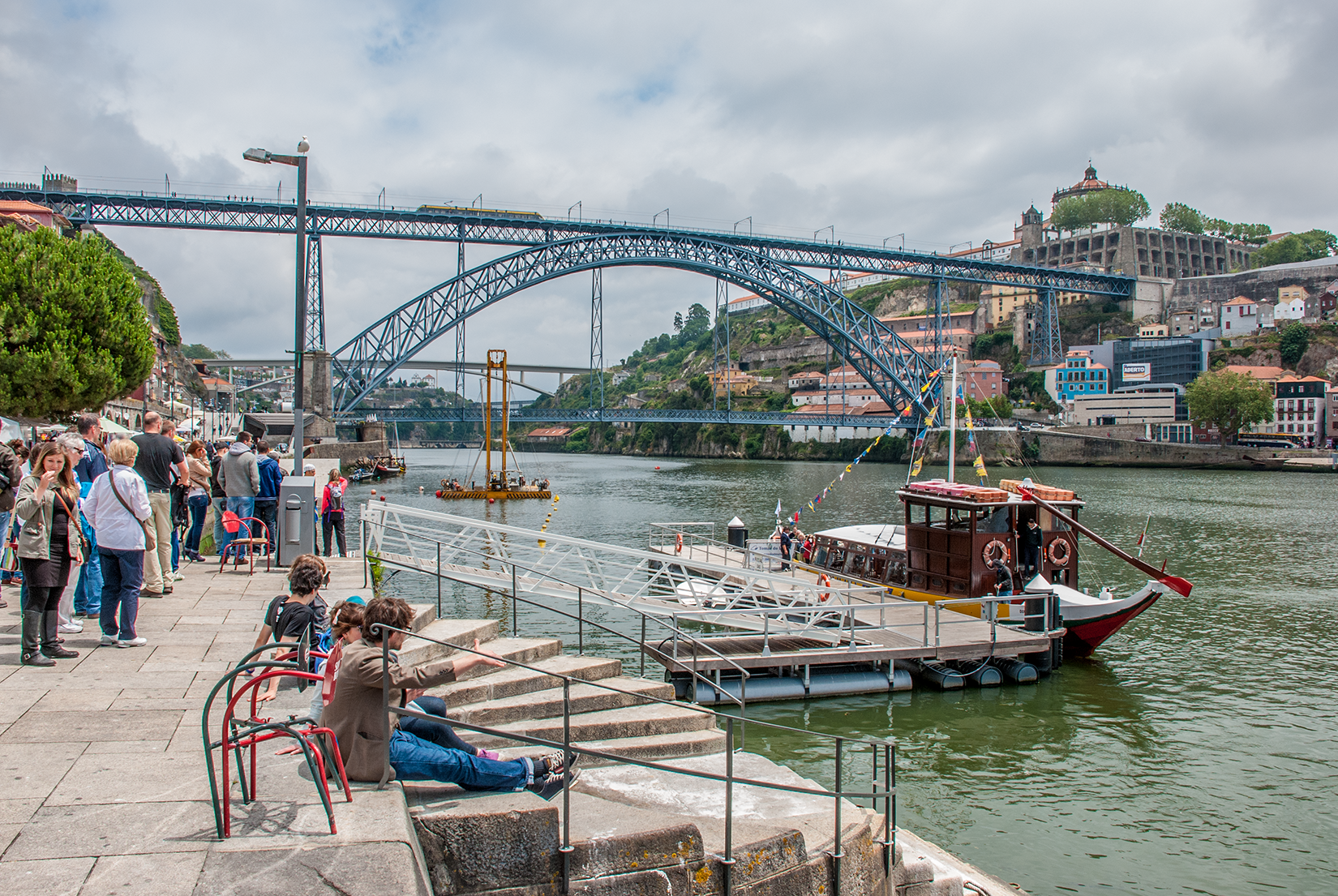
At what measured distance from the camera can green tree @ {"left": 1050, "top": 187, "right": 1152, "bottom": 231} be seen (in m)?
113

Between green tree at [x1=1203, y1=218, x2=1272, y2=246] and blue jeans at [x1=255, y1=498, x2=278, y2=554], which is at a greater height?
green tree at [x1=1203, y1=218, x2=1272, y2=246]

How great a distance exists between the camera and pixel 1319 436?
69.6m

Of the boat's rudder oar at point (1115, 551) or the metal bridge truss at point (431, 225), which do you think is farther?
the metal bridge truss at point (431, 225)

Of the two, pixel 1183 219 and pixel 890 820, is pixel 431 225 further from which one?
pixel 1183 219

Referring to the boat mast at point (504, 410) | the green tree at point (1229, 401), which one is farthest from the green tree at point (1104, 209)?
the boat mast at point (504, 410)

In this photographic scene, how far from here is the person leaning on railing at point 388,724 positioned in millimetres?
3539

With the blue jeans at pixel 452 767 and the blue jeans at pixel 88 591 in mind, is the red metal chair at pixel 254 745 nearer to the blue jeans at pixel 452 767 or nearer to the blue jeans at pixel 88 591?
the blue jeans at pixel 452 767

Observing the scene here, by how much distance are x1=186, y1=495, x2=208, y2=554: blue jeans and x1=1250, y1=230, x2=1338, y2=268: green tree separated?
126m

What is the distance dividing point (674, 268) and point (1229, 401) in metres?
44.3

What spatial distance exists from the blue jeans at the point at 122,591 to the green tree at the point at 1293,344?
95029 millimetres

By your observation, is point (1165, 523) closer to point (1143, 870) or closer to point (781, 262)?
point (1143, 870)

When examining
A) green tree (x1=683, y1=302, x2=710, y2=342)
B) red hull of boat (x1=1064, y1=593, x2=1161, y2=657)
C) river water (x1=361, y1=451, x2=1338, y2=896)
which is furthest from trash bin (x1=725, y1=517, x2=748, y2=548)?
green tree (x1=683, y1=302, x2=710, y2=342)

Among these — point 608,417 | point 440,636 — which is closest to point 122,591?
point 440,636

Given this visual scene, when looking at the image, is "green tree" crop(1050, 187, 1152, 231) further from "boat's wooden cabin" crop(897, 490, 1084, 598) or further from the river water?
"boat's wooden cabin" crop(897, 490, 1084, 598)
